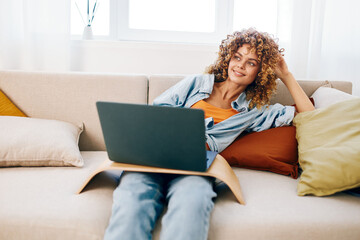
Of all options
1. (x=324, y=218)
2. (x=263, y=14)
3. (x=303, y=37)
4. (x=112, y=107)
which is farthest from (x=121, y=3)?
(x=324, y=218)

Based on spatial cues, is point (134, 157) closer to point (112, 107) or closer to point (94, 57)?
point (112, 107)

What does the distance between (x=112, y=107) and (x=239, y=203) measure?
54 centimetres

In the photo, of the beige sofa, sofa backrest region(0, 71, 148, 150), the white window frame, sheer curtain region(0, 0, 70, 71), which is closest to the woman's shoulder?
sofa backrest region(0, 71, 148, 150)

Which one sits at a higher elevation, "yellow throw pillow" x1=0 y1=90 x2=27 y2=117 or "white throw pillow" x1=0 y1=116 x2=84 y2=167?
"yellow throw pillow" x1=0 y1=90 x2=27 y2=117

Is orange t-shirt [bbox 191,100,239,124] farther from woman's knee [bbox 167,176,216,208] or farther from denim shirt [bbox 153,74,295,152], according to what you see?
woman's knee [bbox 167,176,216,208]

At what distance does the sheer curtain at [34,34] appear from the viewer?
1803 millimetres

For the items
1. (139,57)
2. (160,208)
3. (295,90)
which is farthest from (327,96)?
(139,57)

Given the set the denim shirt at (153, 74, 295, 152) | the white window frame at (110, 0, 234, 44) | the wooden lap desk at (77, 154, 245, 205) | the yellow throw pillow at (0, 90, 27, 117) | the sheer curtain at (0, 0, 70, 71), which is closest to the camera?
the wooden lap desk at (77, 154, 245, 205)

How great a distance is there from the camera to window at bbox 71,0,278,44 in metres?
2.13

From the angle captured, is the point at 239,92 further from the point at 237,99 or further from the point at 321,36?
the point at 321,36

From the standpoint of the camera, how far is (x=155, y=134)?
95cm

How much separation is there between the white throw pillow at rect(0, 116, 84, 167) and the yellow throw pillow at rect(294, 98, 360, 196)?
3.10 feet

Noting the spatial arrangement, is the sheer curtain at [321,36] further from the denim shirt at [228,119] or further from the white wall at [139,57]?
the denim shirt at [228,119]

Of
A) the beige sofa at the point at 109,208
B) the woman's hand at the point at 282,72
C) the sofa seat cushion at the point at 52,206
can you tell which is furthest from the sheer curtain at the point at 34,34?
the woman's hand at the point at 282,72
